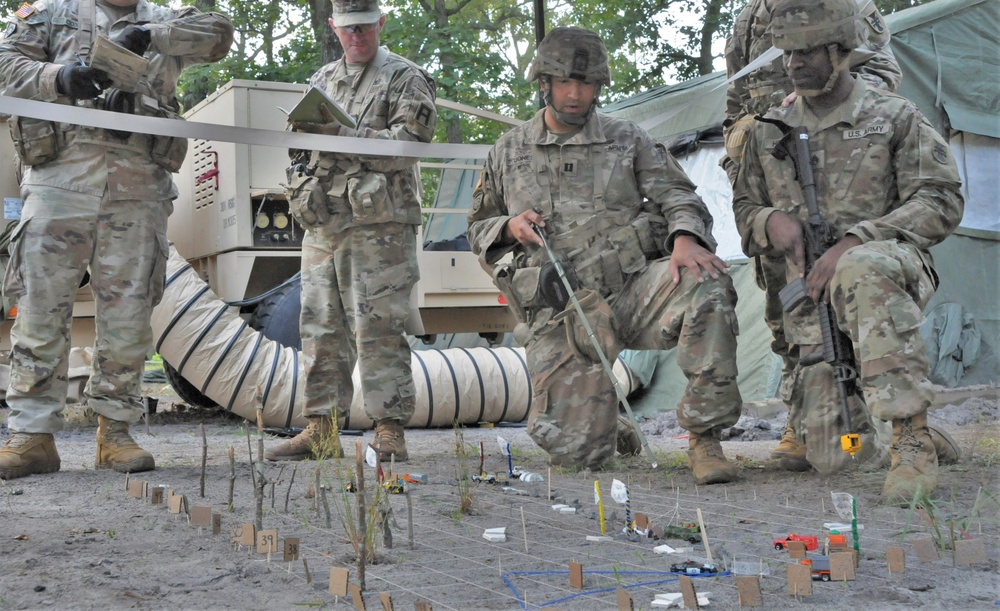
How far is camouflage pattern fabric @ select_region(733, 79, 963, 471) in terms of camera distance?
347 centimetres

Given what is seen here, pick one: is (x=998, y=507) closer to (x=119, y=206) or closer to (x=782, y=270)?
(x=782, y=270)

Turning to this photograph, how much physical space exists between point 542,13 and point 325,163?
2766 millimetres

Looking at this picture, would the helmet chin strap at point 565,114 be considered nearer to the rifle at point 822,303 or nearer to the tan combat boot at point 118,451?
the rifle at point 822,303

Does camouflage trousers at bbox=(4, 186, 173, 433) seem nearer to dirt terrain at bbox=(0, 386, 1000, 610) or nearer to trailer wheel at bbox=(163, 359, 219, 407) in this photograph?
dirt terrain at bbox=(0, 386, 1000, 610)

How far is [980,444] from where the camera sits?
4.95 meters

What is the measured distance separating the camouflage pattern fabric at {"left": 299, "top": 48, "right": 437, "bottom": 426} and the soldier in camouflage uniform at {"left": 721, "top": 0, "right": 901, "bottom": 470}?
1.36 meters

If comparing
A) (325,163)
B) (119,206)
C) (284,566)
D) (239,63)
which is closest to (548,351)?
(325,163)

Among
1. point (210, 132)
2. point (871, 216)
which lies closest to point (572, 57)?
point (871, 216)

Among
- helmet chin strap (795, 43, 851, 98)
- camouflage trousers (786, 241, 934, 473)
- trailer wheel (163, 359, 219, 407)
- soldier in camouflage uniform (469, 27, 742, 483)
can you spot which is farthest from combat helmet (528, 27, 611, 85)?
trailer wheel (163, 359, 219, 407)

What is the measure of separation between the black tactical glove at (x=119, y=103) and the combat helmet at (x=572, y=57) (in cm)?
163

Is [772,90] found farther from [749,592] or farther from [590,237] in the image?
[749,592]

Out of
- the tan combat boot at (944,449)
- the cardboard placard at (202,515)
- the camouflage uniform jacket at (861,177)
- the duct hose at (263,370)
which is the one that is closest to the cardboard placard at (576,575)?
the cardboard placard at (202,515)

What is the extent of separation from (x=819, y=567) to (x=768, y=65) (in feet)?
9.22

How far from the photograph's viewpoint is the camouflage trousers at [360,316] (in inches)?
189
